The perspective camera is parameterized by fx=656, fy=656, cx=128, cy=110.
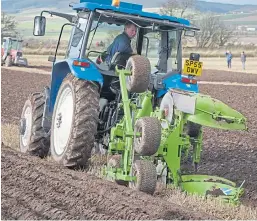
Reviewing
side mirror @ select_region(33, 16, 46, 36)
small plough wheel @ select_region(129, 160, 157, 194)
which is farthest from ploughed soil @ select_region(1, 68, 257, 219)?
side mirror @ select_region(33, 16, 46, 36)

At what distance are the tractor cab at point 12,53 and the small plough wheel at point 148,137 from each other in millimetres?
28493

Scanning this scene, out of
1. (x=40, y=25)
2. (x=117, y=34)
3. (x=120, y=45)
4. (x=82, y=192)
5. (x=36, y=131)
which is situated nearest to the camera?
(x=82, y=192)

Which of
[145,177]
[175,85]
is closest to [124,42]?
[175,85]

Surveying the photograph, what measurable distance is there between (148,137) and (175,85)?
1690 millimetres

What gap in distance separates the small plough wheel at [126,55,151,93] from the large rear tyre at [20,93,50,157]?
1.86 m

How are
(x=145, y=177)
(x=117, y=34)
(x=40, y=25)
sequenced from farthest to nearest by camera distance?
1. (x=117, y=34)
2. (x=40, y=25)
3. (x=145, y=177)

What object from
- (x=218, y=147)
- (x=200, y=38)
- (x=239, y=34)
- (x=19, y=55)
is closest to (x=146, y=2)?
(x=239, y=34)

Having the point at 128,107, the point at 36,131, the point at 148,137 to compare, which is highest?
the point at 128,107

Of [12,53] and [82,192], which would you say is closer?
[82,192]

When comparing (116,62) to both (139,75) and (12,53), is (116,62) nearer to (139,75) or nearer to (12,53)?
(139,75)

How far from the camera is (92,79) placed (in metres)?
6.76

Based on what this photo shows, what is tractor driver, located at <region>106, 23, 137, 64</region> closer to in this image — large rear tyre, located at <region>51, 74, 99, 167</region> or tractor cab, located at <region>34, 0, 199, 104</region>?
tractor cab, located at <region>34, 0, 199, 104</region>

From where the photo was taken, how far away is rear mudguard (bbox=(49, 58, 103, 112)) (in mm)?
6766

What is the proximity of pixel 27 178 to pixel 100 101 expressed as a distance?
169cm
